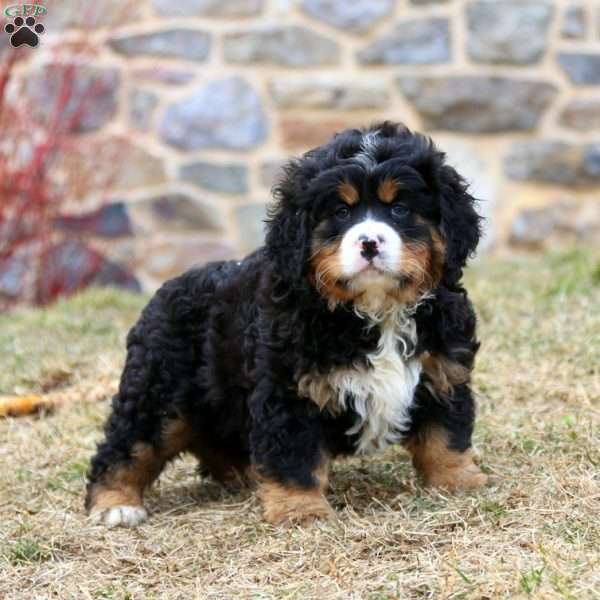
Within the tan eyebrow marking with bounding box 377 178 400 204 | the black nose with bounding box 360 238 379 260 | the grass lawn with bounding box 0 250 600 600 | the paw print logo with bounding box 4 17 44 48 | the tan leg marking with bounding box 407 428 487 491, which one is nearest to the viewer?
the grass lawn with bounding box 0 250 600 600

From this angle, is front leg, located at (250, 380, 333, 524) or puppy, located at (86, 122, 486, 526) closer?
puppy, located at (86, 122, 486, 526)

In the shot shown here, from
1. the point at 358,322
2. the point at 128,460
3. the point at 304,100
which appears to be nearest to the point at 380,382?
the point at 358,322

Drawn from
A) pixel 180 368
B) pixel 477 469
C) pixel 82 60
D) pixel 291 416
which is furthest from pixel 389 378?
pixel 82 60

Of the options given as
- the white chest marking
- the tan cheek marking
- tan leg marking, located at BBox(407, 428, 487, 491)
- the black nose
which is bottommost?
tan leg marking, located at BBox(407, 428, 487, 491)

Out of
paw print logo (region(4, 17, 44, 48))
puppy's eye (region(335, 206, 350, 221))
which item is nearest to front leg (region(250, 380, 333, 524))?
puppy's eye (region(335, 206, 350, 221))

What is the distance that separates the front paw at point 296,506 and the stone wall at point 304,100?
19.5 feet

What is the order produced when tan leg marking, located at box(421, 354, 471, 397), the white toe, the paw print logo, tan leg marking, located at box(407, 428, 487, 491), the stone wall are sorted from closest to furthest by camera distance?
tan leg marking, located at box(421, 354, 471, 397) → tan leg marking, located at box(407, 428, 487, 491) → the white toe → the paw print logo → the stone wall

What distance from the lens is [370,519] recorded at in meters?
4.33

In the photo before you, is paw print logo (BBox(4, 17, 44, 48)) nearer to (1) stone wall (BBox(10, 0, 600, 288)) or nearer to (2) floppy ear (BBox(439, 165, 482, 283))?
(1) stone wall (BBox(10, 0, 600, 288))

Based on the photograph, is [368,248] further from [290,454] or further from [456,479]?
[456,479]

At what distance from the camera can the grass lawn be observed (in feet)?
12.2

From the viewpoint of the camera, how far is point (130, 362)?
4957 mm

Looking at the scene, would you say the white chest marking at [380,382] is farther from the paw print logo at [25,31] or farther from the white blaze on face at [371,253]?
the paw print logo at [25,31]

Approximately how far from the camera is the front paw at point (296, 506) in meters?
4.31
